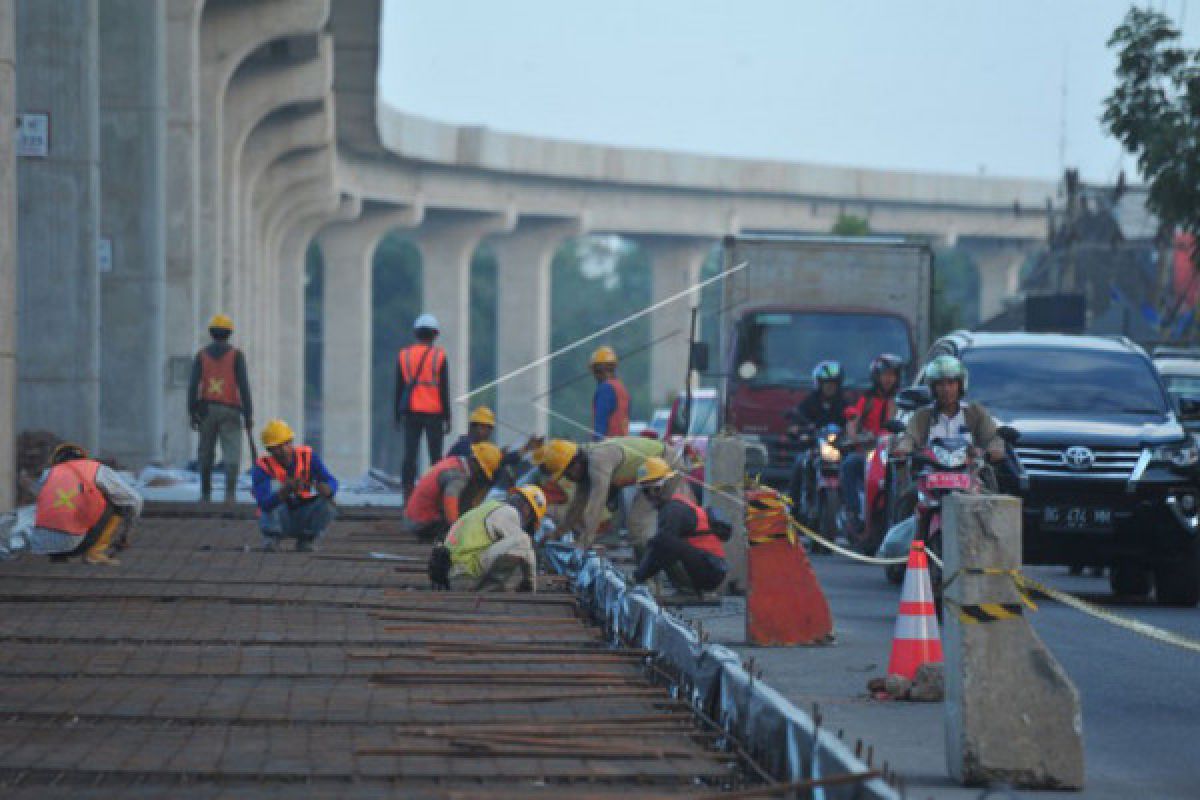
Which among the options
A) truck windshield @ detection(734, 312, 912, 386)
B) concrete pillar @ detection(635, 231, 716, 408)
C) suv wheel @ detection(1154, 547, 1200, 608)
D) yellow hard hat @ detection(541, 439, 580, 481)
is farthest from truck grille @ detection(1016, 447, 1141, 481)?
concrete pillar @ detection(635, 231, 716, 408)

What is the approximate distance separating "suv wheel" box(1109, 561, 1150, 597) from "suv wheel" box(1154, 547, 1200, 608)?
94cm

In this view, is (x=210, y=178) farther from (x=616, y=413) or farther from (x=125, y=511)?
(x=125, y=511)

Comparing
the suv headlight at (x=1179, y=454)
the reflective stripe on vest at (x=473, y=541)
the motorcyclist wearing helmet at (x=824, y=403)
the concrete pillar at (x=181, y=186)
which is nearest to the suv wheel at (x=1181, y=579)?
the suv headlight at (x=1179, y=454)

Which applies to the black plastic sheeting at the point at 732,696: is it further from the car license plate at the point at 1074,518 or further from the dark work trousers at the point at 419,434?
the dark work trousers at the point at 419,434

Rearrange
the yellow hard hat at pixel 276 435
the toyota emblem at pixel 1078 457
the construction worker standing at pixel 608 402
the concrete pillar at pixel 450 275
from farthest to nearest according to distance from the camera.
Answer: the concrete pillar at pixel 450 275, the construction worker standing at pixel 608 402, the yellow hard hat at pixel 276 435, the toyota emblem at pixel 1078 457

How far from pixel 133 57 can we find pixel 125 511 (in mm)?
17028

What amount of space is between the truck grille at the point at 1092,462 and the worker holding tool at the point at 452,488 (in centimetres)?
414

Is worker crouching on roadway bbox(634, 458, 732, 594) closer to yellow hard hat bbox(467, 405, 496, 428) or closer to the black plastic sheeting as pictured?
the black plastic sheeting

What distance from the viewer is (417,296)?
393 feet

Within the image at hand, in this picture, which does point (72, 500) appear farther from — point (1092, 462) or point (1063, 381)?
point (1063, 381)

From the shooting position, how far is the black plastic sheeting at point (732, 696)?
9133mm

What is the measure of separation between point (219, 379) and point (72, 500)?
7.48m

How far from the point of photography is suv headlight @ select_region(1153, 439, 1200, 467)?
19.6 m

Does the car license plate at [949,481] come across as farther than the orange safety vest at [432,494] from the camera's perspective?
No
